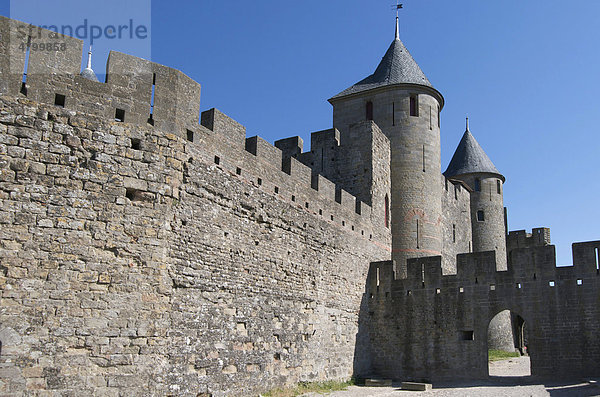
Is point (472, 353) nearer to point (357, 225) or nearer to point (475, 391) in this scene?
point (475, 391)

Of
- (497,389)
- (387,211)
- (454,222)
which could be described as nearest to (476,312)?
(497,389)

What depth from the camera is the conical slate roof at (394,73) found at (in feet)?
71.6

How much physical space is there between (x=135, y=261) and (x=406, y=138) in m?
14.0

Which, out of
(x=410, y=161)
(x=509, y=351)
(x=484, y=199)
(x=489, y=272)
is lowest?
(x=509, y=351)

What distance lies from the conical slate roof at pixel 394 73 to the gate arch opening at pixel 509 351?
30.1ft

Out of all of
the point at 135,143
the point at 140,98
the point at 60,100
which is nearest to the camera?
the point at 60,100

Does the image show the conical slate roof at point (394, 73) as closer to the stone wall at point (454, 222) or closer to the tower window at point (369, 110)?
the tower window at point (369, 110)

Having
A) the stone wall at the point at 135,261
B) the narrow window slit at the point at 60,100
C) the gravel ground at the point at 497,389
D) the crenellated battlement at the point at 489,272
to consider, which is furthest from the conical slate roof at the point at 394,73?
the narrow window slit at the point at 60,100

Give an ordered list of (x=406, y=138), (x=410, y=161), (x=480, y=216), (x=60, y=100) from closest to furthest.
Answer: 1. (x=60, y=100)
2. (x=410, y=161)
3. (x=406, y=138)
4. (x=480, y=216)

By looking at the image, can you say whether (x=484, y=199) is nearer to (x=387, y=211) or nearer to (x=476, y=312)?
(x=387, y=211)

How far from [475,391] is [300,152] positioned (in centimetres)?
1004

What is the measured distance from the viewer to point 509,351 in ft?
87.4

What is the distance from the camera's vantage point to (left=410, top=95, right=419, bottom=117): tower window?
70.4ft

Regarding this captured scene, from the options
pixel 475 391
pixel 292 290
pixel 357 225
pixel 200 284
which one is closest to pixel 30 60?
pixel 200 284
